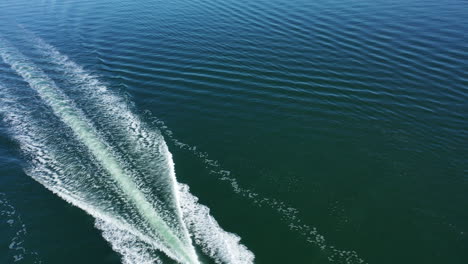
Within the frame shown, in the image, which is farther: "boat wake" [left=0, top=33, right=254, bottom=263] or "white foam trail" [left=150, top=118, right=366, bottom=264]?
"boat wake" [left=0, top=33, right=254, bottom=263]

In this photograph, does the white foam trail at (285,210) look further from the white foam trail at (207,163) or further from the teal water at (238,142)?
the teal water at (238,142)

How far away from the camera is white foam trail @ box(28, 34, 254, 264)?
18047 millimetres

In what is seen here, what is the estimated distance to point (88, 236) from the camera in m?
19.1

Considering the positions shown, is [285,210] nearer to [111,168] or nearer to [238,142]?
[238,142]

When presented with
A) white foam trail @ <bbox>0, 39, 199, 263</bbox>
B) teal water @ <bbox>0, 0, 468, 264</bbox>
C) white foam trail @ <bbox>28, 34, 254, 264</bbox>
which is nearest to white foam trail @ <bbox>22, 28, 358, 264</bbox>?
white foam trail @ <bbox>28, 34, 254, 264</bbox>

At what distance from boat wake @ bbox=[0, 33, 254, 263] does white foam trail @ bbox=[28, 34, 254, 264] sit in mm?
55

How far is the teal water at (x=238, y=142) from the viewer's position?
1894 cm

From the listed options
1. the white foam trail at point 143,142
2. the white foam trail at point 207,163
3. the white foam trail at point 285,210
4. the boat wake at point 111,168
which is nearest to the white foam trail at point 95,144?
the boat wake at point 111,168

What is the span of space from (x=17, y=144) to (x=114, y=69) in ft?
39.7

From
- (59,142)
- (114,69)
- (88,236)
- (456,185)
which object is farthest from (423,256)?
(114,69)

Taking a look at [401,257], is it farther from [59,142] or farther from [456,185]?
[59,142]

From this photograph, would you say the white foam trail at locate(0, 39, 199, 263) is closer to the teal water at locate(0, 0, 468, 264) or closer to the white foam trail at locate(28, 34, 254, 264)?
the teal water at locate(0, 0, 468, 264)

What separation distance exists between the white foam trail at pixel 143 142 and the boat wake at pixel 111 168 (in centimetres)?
6

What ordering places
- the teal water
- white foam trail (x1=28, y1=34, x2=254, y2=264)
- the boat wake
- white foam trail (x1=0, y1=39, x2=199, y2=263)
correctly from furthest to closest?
the teal water → the boat wake → white foam trail (x1=0, y1=39, x2=199, y2=263) → white foam trail (x1=28, y1=34, x2=254, y2=264)
